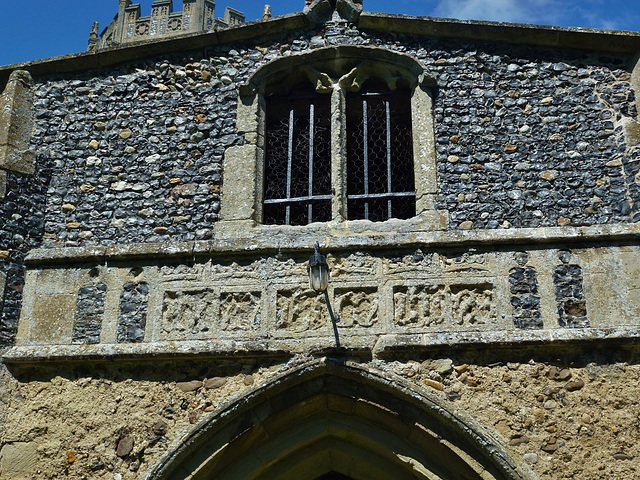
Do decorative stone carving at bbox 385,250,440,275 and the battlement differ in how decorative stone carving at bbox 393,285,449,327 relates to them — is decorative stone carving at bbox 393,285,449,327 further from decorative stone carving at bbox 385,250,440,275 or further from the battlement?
the battlement

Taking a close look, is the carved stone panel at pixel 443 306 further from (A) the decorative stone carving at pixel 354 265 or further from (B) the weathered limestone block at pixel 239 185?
(B) the weathered limestone block at pixel 239 185

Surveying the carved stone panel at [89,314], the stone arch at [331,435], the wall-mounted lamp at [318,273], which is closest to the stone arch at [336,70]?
the wall-mounted lamp at [318,273]

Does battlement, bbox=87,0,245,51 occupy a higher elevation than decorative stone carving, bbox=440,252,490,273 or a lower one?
higher

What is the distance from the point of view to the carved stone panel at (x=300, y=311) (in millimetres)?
6203

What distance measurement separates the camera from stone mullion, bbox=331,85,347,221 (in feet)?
22.1

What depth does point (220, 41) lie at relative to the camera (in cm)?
748

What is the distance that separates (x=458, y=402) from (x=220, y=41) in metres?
3.83

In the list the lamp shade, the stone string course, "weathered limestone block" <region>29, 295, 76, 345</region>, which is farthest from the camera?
"weathered limestone block" <region>29, 295, 76, 345</region>

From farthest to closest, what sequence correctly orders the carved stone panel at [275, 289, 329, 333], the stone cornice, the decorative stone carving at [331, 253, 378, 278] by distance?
the stone cornice < the decorative stone carving at [331, 253, 378, 278] < the carved stone panel at [275, 289, 329, 333]

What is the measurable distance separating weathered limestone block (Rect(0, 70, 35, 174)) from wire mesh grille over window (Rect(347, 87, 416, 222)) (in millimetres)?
2765

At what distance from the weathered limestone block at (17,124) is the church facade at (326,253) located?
20 millimetres

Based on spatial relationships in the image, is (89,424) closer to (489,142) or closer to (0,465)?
(0,465)

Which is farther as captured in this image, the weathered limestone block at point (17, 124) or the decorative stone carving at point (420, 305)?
the weathered limestone block at point (17, 124)

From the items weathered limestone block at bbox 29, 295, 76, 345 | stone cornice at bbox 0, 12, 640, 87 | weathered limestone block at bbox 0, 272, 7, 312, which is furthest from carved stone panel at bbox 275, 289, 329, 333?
stone cornice at bbox 0, 12, 640, 87
